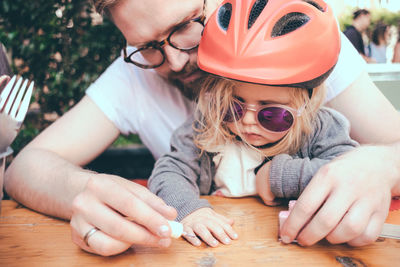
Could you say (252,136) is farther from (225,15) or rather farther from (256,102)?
(225,15)

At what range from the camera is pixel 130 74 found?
191 centimetres

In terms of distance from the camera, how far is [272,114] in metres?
1.17

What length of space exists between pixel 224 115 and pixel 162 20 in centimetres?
51

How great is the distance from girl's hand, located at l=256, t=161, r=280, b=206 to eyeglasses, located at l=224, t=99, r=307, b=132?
16cm

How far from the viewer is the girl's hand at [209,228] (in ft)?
3.15

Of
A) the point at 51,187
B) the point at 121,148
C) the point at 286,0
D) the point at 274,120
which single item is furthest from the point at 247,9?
the point at 121,148

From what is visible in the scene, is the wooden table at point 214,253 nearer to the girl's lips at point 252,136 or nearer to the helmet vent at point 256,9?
the girl's lips at point 252,136

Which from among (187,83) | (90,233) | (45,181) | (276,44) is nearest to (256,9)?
(276,44)

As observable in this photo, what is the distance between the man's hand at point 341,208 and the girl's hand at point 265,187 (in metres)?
0.26

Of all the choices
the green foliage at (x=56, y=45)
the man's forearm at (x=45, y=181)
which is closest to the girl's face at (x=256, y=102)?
the man's forearm at (x=45, y=181)

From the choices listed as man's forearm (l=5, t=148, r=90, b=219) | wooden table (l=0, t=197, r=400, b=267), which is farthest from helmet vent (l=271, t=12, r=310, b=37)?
man's forearm (l=5, t=148, r=90, b=219)

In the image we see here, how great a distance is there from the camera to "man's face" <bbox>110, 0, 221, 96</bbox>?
139 cm

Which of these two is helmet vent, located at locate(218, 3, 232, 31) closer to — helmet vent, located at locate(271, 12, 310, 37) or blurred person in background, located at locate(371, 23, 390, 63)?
helmet vent, located at locate(271, 12, 310, 37)

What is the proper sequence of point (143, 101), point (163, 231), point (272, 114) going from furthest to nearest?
point (143, 101), point (272, 114), point (163, 231)
